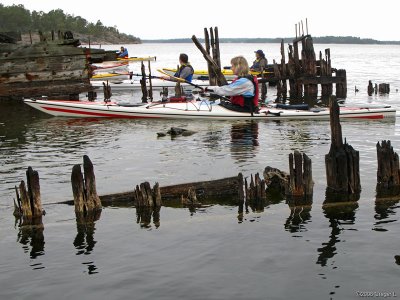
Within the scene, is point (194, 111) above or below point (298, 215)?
above

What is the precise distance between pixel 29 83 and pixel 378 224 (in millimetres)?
17406

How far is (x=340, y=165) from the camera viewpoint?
10.4m

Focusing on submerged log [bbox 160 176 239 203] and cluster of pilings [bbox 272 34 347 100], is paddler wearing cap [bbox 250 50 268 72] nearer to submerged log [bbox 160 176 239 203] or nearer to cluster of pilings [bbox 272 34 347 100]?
cluster of pilings [bbox 272 34 347 100]

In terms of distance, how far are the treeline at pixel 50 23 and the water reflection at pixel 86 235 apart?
10604cm

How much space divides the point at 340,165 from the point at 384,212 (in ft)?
3.64

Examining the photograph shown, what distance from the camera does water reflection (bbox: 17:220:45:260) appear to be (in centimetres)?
833

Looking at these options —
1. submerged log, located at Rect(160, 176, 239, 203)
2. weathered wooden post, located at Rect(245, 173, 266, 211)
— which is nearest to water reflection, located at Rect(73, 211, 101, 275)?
submerged log, located at Rect(160, 176, 239, 203)

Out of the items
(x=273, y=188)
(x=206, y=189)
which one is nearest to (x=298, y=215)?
(x=273, y=188)

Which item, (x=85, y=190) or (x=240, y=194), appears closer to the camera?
(x=85, y=190)

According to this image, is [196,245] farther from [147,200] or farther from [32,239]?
[32,239]

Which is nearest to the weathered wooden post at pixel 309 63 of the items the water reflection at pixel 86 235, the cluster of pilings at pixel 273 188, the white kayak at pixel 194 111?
the white kayak at pixel 194 111

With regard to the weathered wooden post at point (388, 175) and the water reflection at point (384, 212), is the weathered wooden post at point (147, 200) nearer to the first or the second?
the water reflection at point (384, 212)

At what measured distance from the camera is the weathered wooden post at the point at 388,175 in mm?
10539

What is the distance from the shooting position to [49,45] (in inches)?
927
